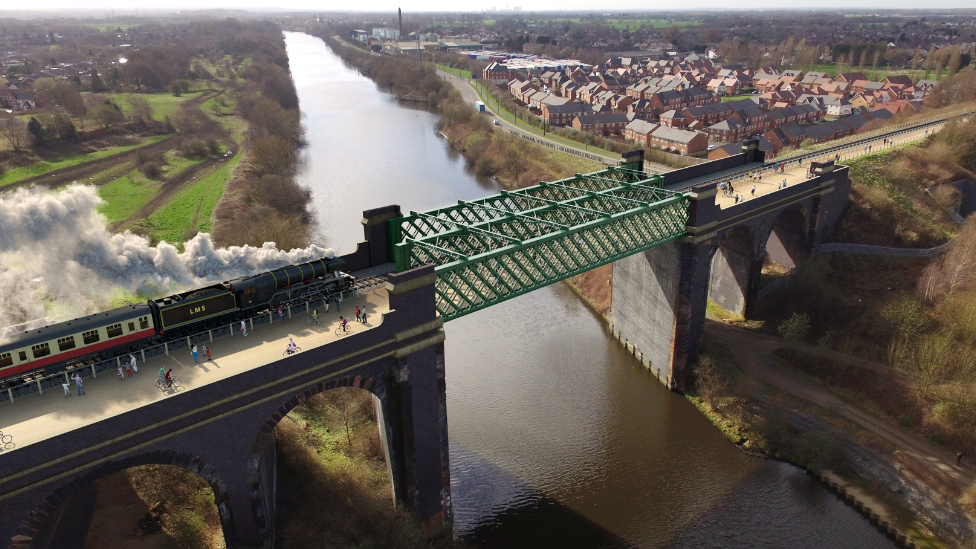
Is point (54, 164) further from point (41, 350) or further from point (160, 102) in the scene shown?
point (41, 350)

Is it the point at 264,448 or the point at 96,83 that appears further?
the point at 96,83

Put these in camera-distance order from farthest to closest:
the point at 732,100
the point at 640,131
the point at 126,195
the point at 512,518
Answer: the point at 732,100, the point at 640,131, the point at 126,195, the point at 512,518

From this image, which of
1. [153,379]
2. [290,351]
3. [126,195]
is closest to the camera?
[153,379]

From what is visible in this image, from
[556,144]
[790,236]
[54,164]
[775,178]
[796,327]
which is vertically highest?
[775,178]

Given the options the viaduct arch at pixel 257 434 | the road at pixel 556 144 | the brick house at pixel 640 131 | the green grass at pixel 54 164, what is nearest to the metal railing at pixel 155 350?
the viaduct arch at pixel 257 434

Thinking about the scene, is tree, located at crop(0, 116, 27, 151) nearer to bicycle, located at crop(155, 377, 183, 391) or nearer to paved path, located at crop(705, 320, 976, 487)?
bicycle, located at crop(155, 377, 183, 391)

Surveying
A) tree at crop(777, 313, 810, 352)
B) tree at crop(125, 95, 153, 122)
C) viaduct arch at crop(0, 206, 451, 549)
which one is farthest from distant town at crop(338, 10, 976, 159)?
tree at crop(125, 95, 153, 122)

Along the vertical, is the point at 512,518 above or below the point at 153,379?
below

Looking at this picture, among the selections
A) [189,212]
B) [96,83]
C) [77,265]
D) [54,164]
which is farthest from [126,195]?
[96,83]
